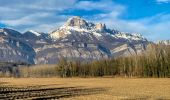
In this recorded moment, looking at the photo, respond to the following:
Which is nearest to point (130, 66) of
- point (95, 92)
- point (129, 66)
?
point (129, 66)

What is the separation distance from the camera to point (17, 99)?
40.7 metres

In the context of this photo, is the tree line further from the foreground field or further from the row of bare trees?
the foreground field

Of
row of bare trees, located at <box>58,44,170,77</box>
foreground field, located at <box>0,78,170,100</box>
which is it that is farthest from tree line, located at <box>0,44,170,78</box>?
foreground field, located at <box>0,78,170,100</box>

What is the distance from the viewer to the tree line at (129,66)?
424ft

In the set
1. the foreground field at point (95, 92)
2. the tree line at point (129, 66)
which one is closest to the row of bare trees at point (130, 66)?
the tree line at point (129, 66)

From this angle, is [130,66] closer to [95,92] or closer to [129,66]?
[129,66]

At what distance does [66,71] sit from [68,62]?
8.35 metres

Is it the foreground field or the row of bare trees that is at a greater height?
the row of bare trees

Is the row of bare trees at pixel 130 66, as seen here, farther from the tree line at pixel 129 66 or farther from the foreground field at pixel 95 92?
the foreground field at pixel 95 92

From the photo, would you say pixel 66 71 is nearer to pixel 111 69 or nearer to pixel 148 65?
pixel 111 69

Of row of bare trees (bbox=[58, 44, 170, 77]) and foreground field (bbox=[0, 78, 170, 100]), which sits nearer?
foreground field (bbox=[0, 78, 170, 100])

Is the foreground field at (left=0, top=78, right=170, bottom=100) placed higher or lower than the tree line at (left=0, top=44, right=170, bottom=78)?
lower

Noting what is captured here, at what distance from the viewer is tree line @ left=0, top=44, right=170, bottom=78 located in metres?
129

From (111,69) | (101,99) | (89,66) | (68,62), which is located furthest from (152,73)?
(101,99)
